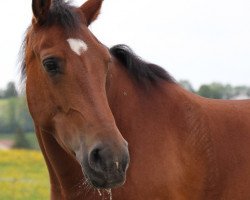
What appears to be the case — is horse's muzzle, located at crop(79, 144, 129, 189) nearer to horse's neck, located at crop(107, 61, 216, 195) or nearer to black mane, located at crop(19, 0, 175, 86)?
horse's neck, located at crop(107, 61, 216, 195)

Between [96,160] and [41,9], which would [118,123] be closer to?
[96,160]

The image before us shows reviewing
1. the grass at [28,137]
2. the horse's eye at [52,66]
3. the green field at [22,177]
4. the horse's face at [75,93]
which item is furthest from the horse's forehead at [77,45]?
the grass at [28,137]

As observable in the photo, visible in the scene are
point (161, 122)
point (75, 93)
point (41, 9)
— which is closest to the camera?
point (75, 93)

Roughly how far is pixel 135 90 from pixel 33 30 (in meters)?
1.03

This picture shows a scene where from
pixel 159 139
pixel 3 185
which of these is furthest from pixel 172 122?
pixel 3 185

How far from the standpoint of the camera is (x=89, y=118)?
14.8ft

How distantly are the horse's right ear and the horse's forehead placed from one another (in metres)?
0.44

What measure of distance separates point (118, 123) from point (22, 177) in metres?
16.5

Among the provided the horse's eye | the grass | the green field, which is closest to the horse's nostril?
the horse's eye

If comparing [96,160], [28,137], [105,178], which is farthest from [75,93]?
[28,137]

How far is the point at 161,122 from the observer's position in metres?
5.29

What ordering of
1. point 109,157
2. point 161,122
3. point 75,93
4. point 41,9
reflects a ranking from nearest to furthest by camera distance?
point 109,157 < point 75,93 < point 41,9 < point 161,122

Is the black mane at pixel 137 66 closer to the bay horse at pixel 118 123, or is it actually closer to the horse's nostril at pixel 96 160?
the bay horse at pixel 118 123

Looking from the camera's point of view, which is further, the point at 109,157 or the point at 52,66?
the point at 52,66
